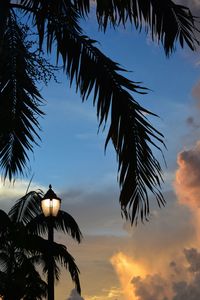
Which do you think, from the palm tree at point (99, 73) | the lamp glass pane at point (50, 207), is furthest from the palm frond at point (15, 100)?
the lamp glass pane at point (50, 207)

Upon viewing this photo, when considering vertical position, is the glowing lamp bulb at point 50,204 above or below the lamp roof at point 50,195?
below

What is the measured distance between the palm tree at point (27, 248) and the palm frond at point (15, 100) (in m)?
1.98

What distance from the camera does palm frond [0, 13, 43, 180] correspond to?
7.29 m

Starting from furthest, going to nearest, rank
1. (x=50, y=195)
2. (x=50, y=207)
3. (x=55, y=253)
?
(x=55, y=253)
(x=50, y=195)
(x=50, y=207)

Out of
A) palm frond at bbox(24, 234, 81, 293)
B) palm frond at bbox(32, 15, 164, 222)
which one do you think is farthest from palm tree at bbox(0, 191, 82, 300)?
palm frond at bbox(32, 15, 164, 222)

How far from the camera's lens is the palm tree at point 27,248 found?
33.3 feet

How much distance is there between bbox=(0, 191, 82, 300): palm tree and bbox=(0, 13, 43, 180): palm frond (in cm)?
198

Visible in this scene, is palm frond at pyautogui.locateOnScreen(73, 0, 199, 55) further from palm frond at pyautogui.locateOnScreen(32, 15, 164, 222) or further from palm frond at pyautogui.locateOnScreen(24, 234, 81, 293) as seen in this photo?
palm frond at pyautogui.locateOnScreen(24, 234, 81, 293)

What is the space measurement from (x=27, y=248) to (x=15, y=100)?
508 centimetres

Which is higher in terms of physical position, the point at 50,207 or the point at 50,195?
the point at 50,195

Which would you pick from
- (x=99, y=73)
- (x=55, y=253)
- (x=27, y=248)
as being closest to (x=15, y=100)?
(x=99, y=73)

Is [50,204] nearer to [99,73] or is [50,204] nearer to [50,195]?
[50,195]

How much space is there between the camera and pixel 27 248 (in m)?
12.0

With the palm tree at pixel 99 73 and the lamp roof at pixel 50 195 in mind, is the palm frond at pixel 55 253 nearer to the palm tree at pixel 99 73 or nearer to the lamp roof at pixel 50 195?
the lamp roof at pixel 50 195
